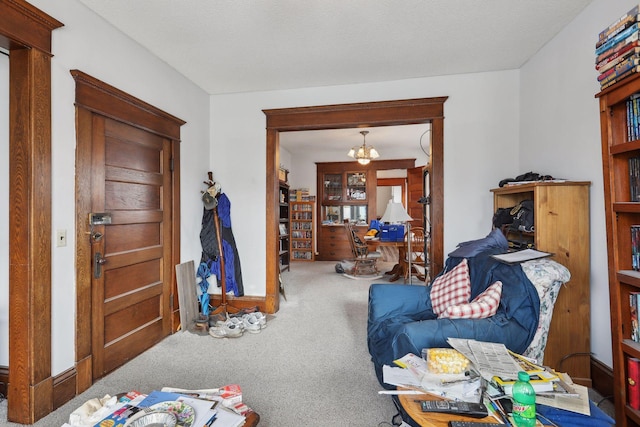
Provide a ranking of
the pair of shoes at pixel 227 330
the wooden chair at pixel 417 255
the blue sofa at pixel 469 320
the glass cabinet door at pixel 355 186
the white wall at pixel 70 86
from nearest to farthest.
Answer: the blue sofa at pixel 469 320 < the white wall at pixel 70 86 < the pair of shoes at pixel 227 330 < the wooden chair at pixel 417 255 < the glass cabinet door at pixel 355 186

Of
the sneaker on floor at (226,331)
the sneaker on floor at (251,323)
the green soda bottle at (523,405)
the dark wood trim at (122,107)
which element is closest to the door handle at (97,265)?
the dark wood trim at (122,107)

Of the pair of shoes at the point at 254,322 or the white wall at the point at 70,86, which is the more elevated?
the white wall at the point at 70,86

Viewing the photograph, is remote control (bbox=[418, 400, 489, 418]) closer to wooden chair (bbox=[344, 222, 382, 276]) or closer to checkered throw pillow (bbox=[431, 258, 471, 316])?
checkered throw pillow (bbox=[431, 258, 471, 316])

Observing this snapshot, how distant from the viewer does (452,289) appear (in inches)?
90.8

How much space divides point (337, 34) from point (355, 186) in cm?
535

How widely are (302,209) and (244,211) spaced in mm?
3780

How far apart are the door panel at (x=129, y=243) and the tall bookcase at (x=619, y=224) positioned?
10.1ft

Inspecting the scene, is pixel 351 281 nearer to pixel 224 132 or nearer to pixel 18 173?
pixel 224 132

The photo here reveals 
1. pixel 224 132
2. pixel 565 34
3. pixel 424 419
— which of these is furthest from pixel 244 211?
pixel 565 34

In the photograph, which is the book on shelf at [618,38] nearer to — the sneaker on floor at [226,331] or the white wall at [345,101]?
the white wall at [345,101]

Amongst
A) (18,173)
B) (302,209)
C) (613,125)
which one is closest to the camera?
(613,125)

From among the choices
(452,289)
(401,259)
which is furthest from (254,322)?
(401,259)

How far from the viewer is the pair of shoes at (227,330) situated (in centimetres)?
307

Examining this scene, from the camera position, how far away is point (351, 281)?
547 cm
